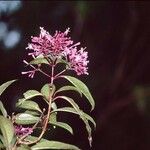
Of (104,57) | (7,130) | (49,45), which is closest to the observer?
(7,130)

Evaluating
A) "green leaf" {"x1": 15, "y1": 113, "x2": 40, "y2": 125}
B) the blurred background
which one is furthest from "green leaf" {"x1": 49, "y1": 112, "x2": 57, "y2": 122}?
the blurred background

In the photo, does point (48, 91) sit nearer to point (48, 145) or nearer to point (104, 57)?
point (48, 145)

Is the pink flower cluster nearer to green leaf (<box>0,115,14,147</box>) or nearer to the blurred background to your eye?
green leaf (<box>0,115,14,147</box>)

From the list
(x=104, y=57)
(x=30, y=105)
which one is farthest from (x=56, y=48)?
(x=104, y=57)

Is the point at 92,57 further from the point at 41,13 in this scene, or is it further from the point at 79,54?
the point at 79,54

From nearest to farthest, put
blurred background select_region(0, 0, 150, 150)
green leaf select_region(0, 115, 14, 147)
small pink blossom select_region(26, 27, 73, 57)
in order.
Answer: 1. green leaf select_region(0, 115, 14, 147)
2. small pink blossom select_region(26, 27, 73, 57)
3. blurred background select_region(0, 0, 150, 150)

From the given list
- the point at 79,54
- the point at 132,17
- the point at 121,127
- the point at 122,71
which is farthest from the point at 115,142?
the point at 79,54
